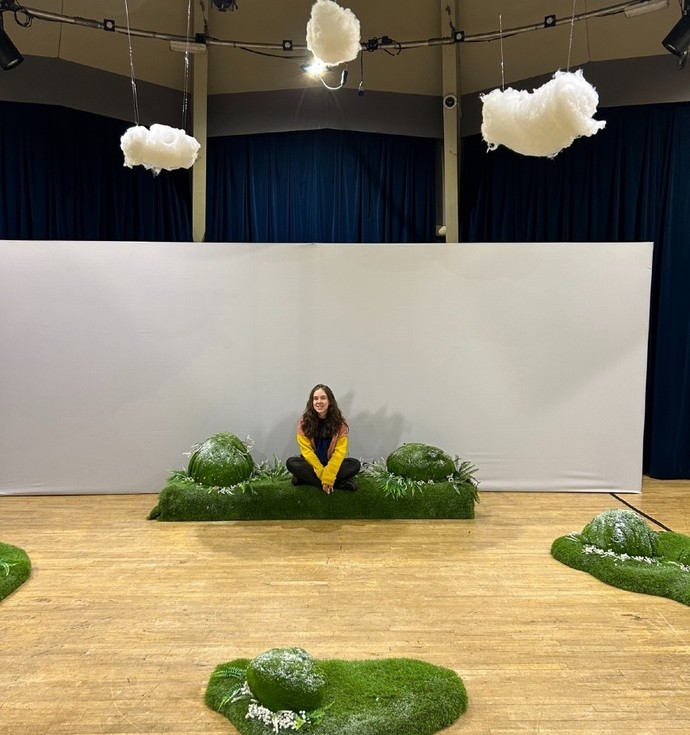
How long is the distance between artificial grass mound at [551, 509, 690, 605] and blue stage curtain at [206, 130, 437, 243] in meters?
3.71

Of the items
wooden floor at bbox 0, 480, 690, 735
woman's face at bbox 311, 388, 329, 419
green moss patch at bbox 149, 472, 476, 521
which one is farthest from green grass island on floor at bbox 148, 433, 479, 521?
woman's face at bbox 311, 388, 329, 419

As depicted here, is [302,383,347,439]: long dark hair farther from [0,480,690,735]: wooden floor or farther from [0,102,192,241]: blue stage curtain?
[0,102,192,241]: blue stage curtain

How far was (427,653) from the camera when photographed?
7.94 feet

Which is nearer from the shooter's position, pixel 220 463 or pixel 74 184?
pixel 220 463

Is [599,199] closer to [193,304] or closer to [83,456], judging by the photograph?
[193,304]

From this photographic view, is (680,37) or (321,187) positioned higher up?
(680,37)

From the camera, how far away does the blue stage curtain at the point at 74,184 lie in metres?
5.46

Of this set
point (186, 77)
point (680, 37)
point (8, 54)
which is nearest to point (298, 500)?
point (8, 54)

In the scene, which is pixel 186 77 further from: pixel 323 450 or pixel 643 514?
pixel 643 514

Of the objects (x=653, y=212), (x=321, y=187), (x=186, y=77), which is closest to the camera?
(x=653, y=212)

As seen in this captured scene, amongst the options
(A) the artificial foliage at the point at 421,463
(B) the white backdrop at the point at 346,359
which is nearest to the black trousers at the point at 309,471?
(A) the artificial foliage at the point at 421,463

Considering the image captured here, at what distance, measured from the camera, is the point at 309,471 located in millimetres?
4141

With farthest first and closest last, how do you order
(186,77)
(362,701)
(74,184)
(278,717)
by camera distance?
1. (186,77)
2. (74,184)
3. (362,701)
4. (278,717)

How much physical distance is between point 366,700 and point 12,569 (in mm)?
2096
